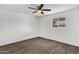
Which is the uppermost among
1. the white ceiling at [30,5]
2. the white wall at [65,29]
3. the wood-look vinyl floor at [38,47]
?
the white ceiling at [30,5]

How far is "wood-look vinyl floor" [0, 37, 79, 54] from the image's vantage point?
1.43 metres

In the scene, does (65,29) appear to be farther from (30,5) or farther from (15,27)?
(15,27)

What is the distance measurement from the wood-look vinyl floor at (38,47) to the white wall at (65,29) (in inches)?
3.5

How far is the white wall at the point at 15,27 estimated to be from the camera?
1.43m

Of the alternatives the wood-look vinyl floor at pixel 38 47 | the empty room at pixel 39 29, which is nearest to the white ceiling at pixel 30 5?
the empty room at pixel 39 29

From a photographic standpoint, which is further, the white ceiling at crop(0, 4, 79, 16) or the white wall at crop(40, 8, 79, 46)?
the white wall at crop(40, 8, 79, 46)

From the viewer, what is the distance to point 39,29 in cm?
155

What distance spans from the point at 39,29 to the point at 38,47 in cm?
31

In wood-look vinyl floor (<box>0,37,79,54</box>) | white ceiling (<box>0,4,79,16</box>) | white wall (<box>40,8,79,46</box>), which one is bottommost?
wood-look vinyl floor (<box>0,37,79,54</box>)

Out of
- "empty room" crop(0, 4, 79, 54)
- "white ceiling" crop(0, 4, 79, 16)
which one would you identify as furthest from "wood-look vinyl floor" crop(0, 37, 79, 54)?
"white ceiling" crop(0, 4, 79, 16)

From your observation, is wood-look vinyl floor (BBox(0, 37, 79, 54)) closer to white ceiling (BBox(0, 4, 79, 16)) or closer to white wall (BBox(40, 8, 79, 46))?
white wall (BBox(40, 8, 79, 46))

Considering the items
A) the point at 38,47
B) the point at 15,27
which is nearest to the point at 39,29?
the point at 38,47

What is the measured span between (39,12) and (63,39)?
64 cm

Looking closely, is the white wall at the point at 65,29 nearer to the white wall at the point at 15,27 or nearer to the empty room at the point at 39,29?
the empty room at the point at 39,29
